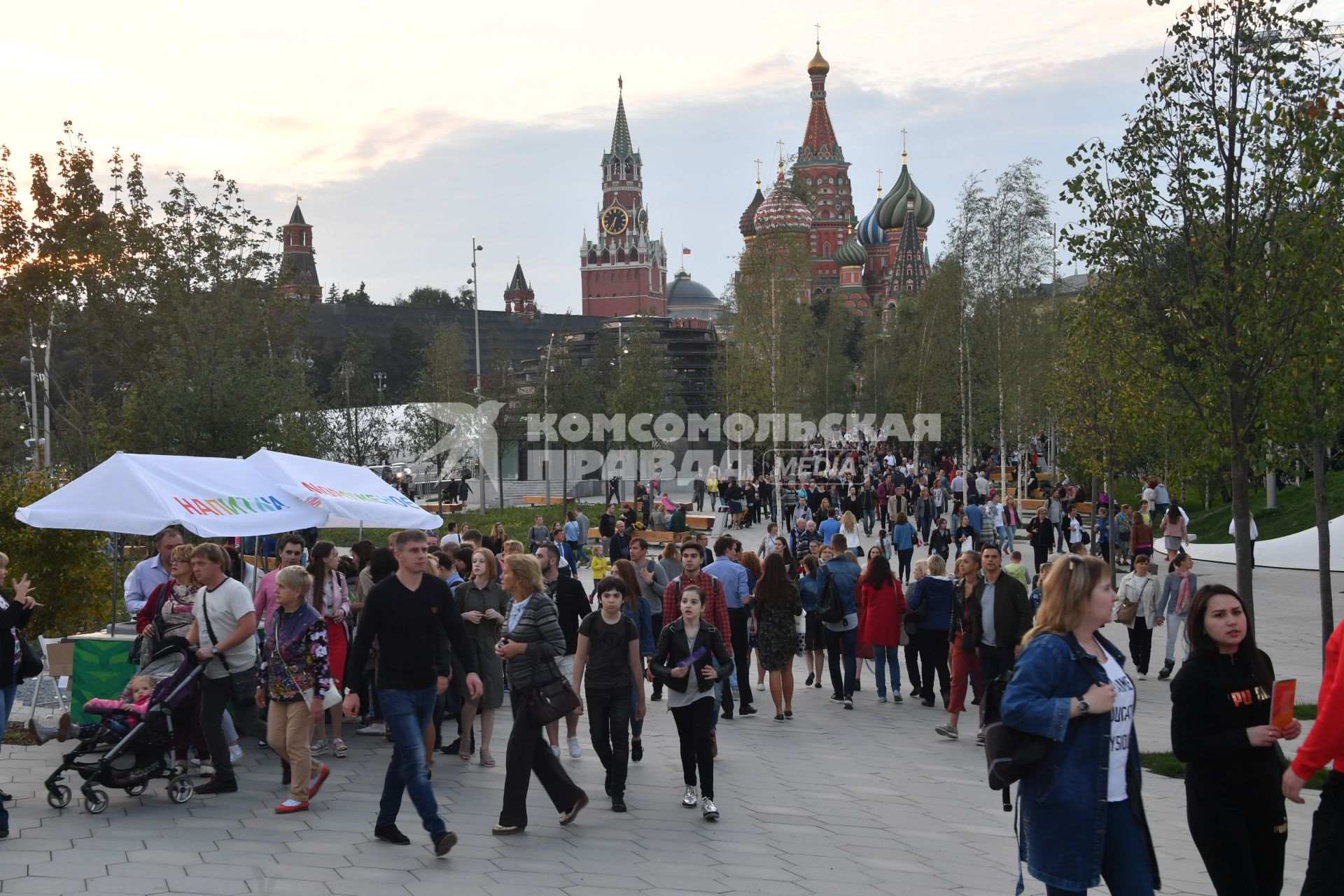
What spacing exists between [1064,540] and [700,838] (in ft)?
71.9

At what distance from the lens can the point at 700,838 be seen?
21.9 feet

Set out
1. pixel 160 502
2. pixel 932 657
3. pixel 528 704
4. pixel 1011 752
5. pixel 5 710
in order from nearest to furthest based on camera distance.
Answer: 1. pixel 1011 752
2. pixel 528 704
3. pixel 5 710
4. pixel 160 502
5. pixel 932 657

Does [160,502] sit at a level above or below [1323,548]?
above

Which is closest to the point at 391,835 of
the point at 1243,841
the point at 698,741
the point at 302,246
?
the point at 698,741

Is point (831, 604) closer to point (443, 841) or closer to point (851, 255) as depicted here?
point (443, 841)

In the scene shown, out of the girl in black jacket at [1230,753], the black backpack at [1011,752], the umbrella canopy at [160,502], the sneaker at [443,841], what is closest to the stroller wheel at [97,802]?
the sneaker at [443,841]

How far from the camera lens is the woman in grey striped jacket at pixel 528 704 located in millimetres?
6598

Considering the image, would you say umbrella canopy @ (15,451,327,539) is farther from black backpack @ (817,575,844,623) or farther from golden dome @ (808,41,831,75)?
golden dome @ (808,41,831,75)

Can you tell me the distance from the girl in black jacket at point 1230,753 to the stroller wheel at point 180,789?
5.59 m

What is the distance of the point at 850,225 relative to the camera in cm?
10906

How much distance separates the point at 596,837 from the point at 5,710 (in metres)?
3.51

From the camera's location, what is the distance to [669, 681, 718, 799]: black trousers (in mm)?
7062

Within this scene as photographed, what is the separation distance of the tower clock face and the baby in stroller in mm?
140049

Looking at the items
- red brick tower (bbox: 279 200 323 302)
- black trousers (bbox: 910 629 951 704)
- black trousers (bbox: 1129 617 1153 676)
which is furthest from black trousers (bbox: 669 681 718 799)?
red brick tower (bbox: 279 200 323 302)
